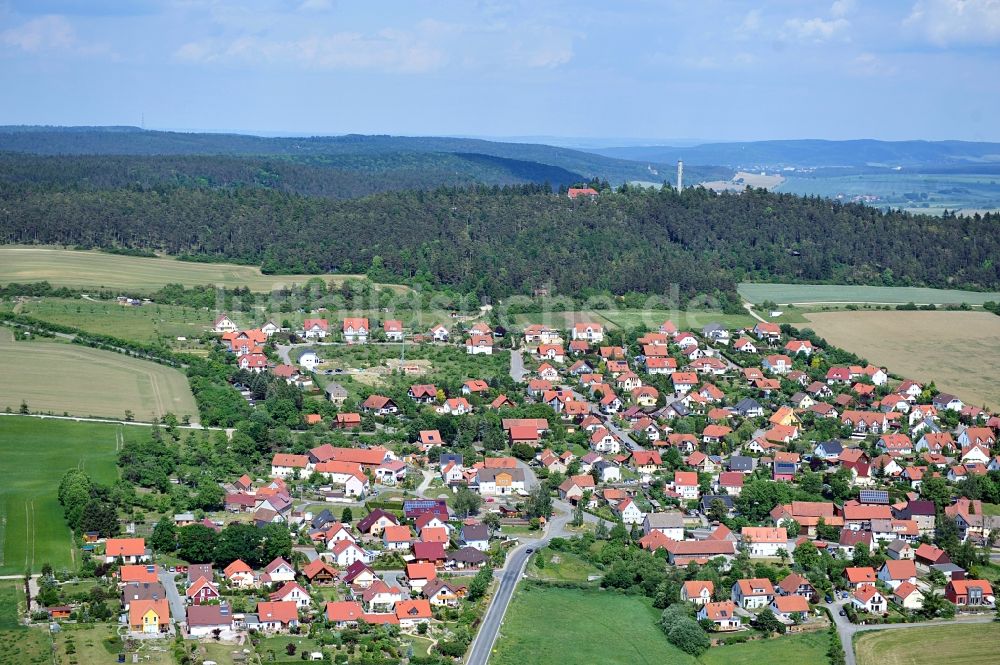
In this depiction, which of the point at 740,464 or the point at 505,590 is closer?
the point at 505,590

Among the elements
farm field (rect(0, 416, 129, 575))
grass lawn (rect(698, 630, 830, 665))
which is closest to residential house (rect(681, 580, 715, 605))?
grass lawn (rect(698, 630, 830, 665))

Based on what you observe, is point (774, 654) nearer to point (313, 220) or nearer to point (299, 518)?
point (299, 518)

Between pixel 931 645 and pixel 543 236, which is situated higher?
pixel 543 236

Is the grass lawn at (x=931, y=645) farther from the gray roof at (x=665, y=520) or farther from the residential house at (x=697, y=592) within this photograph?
the gray roof at (x=665, y=520)

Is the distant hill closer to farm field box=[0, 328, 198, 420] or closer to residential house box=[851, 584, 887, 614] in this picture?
farm field box=[0, 328, 198, 420]

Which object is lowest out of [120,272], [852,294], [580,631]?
[580,631]

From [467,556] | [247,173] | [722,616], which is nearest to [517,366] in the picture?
[467,556]

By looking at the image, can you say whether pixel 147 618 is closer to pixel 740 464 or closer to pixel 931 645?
pixel 931 645
